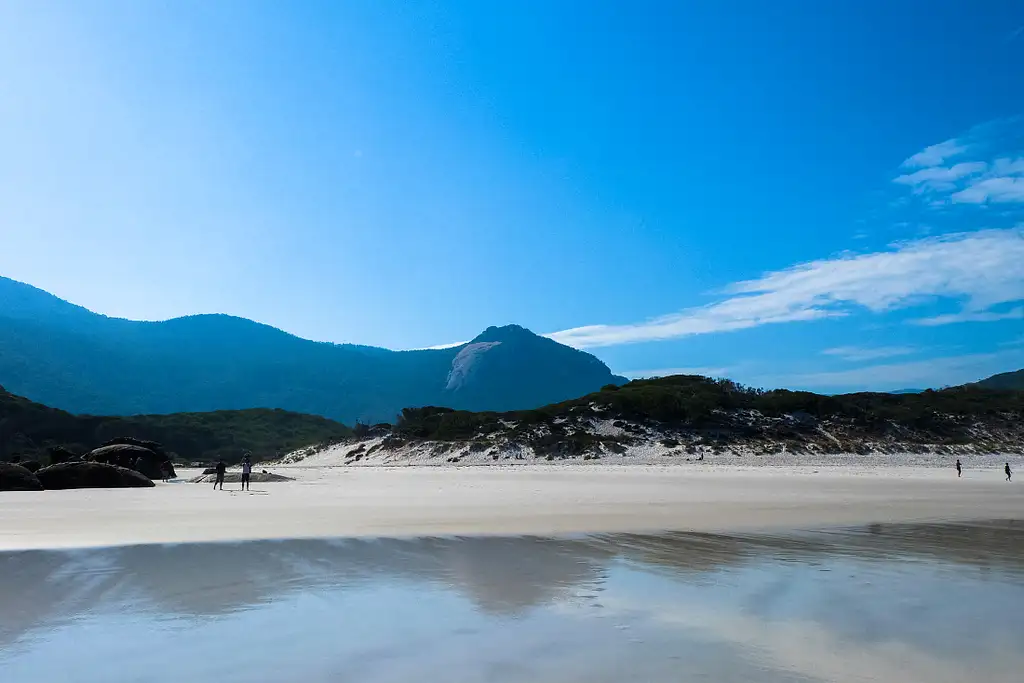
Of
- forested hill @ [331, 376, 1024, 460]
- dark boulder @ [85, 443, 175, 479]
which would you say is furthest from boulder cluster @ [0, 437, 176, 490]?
forested hill @ [331, 376, 1024, 460]

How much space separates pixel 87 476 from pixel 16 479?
8.84 feet

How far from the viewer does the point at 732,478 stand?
36.1 metres

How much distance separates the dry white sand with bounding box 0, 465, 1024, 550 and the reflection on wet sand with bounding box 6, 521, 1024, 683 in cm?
259

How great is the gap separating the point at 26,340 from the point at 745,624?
23513cm

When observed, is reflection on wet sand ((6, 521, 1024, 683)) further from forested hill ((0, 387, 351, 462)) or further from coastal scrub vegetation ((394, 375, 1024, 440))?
forested hill ((0, 387, 351, 462))

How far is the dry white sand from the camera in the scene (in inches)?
608

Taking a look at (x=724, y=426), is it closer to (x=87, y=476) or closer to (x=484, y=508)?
(x=484, y=508)

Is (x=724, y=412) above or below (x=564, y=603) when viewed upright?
above

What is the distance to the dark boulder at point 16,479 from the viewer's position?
28.5 m

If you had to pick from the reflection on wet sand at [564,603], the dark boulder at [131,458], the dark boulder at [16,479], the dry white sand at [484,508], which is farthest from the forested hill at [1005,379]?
the dark boulder at [16,479]

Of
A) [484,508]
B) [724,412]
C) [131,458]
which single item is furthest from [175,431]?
[484,508]

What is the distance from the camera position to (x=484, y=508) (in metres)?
20.7

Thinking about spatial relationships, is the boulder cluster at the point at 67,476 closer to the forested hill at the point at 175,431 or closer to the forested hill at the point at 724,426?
the forested hill at the point at 724,426

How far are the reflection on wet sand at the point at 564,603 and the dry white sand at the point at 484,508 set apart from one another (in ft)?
8.48
